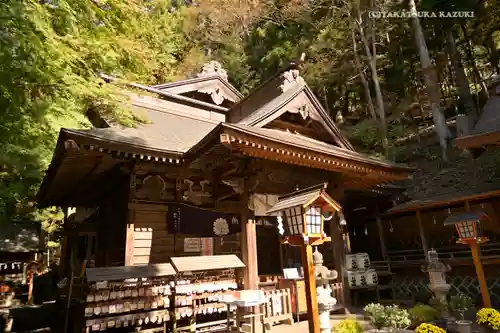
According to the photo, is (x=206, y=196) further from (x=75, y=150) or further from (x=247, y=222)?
(x=75, y=150)

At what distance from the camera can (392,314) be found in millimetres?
7246

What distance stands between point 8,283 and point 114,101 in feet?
51.6

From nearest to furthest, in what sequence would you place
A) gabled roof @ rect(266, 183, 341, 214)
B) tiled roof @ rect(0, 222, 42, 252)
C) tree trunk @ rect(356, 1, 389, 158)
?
gabled roof @ rect(266, 183, 341, 214), tiled roof @ rect(0, 222, 42, 252), tree trunk @ rect(356, 1, 389, 158)

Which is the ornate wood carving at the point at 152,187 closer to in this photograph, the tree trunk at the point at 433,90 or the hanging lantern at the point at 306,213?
the hanging lantern at the point at 306,213

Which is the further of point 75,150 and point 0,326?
point 0,326

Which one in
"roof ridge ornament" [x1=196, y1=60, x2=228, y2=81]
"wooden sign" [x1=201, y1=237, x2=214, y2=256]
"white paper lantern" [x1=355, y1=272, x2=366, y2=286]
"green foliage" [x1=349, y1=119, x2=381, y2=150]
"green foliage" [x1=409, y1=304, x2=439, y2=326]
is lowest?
"green foliage" [x1=409, y1=304, x2=439, y2=326]

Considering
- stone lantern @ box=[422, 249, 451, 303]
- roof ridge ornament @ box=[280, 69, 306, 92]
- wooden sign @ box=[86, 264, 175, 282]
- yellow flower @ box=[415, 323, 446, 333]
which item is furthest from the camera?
roof ridge ornament @ box=[280, 69, 306, 92]

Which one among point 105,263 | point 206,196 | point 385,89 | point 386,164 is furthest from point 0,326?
point 385,89

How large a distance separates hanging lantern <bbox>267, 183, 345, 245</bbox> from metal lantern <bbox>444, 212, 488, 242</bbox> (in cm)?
551

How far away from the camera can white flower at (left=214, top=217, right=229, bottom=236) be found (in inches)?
397

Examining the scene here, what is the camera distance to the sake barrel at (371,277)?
12656 mm

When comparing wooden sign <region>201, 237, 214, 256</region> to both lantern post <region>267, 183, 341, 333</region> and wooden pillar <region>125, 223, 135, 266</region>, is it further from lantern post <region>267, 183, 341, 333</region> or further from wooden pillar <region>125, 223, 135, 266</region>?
lantern post <region>267, 183, 341, 333</region>

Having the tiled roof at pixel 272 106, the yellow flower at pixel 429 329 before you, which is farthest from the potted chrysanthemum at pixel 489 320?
the tiled roof at pixel 272 106

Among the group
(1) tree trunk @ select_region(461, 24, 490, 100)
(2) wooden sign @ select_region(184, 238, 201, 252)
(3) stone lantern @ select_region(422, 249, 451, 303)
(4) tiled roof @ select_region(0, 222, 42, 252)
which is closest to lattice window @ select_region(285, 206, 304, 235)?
(2) wooden sign @ select_region(184, 238, 201, 252)
